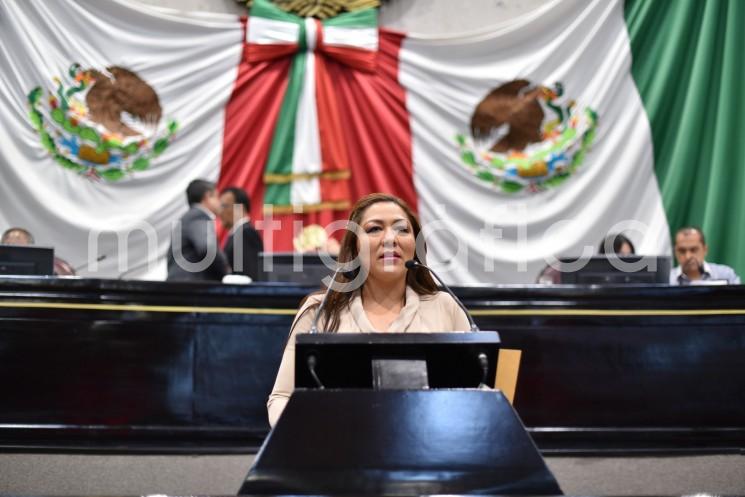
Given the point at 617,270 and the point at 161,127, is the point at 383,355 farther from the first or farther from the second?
the point at 161,127

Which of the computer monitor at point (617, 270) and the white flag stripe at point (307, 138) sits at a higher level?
the white flag stripe at point (307, 138)

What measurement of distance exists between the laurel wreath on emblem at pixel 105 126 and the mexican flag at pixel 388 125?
2 cm

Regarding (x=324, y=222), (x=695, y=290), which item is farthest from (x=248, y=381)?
(x=324, y=222)

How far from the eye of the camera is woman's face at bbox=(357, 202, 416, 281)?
2.00m

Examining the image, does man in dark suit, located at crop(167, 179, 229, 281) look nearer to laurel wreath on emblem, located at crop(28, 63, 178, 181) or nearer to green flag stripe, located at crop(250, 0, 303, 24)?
laurel wreath on emblem, located at crop(28, 63, 178, 181)

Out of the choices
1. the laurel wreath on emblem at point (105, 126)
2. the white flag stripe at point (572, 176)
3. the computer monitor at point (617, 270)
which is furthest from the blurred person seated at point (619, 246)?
the laurel wreath on emblem at point (105, 126)

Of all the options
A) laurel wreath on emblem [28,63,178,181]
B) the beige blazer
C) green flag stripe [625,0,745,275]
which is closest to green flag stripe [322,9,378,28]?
laurel wreath on emblem [28,63,178,181]

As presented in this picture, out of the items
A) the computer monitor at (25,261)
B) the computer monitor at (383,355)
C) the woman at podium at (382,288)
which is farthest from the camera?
the computer monitor at (25,261)

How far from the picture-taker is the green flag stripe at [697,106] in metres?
5.69

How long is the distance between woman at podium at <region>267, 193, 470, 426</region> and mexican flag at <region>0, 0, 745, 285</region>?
3779 millimetres

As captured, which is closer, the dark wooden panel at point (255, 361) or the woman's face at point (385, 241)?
the woman's face at point (385, 241)

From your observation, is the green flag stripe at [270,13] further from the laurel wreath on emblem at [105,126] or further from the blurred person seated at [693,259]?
the blurred person seated at [693,259]

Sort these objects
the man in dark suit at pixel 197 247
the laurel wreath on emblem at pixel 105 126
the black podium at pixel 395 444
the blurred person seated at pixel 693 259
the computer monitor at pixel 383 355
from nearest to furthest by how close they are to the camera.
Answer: the black podium at pixel 395 444, the computer monitor at pixel 383 355, the man in dark suit at pixel 197 247, the blurred person seated at pixel 693 259, the laurel wreath on emblem at pixel 105 126

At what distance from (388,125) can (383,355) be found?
15.1 ft
